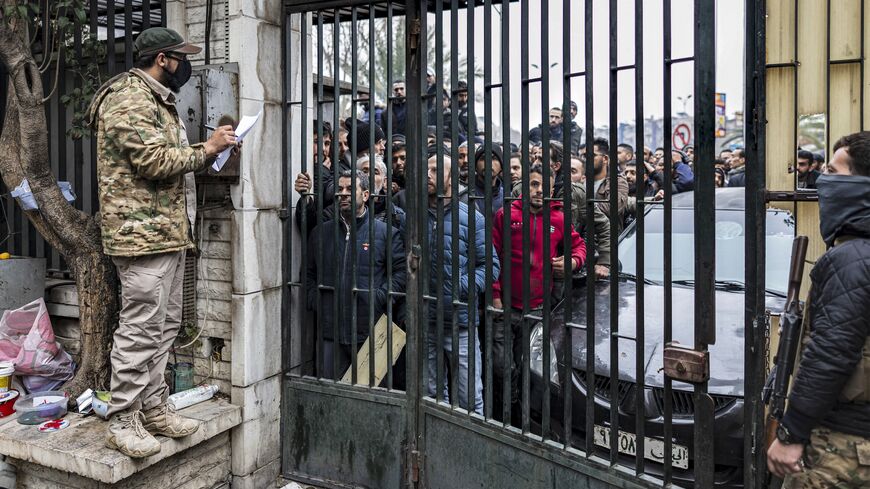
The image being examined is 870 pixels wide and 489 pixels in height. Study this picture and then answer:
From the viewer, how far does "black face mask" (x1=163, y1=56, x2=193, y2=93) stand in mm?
4035

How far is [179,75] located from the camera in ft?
13.3

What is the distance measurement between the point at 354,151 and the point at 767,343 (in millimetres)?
2480

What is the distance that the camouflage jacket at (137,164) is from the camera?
12.3 ft

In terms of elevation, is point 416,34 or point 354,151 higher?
point 416,34

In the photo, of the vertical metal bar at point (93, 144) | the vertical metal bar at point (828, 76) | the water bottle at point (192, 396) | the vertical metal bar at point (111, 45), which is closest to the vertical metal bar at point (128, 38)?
the vertical metal bar at point (111, 45)

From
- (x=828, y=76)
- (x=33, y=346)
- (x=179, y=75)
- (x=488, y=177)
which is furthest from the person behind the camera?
(x=33, y=346)

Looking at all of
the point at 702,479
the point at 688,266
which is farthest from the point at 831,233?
the point at 688,266

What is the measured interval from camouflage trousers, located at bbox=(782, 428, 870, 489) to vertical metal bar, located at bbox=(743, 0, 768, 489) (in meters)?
0.32

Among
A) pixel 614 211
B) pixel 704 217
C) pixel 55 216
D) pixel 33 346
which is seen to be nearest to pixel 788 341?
pixel 704 217

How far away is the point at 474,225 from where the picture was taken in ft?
13.6

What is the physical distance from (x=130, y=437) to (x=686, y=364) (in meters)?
2.73

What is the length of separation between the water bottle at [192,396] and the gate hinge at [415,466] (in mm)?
1333

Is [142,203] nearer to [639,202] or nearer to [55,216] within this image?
[55,216]

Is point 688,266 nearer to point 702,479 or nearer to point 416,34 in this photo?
point 702,479
